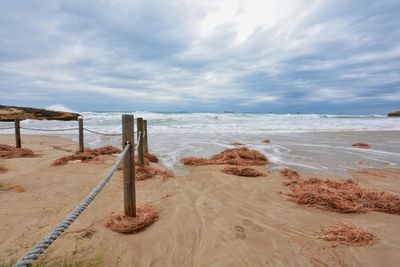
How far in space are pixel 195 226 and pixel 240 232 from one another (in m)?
0.65

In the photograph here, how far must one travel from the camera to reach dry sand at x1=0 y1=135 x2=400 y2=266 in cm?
298

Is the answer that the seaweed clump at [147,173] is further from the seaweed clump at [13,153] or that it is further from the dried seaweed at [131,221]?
the seaweed clump at [13,153]

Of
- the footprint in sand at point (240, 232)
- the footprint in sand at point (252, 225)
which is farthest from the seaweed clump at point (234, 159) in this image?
the footprint in sand at point (240, 232)

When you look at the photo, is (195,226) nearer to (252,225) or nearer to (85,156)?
(252,225)

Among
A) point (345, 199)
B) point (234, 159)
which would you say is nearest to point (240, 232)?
point (345, 199)

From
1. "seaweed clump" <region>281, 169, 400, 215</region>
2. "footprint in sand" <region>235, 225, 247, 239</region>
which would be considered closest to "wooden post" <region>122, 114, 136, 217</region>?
"footprint in sand" <region>235, 225, 247, 239</region>

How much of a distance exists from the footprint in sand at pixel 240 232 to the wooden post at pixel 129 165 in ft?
4.92

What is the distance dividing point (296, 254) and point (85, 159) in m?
6.93

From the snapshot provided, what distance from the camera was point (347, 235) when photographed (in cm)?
339

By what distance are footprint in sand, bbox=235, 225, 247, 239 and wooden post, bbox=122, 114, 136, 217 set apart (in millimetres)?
1501

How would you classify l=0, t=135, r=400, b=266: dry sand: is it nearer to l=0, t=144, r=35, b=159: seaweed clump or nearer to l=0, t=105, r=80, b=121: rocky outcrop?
l=0, t=144, r=35, b=159: seaweed clump

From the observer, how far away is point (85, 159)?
807cm

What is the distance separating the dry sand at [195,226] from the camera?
9.77 feet

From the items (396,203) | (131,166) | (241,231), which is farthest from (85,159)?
(396,203)
